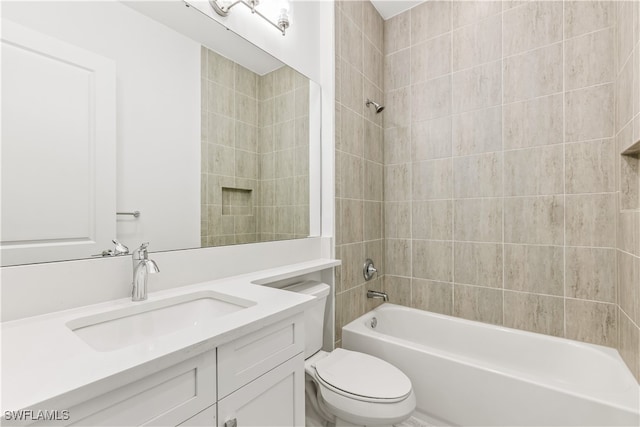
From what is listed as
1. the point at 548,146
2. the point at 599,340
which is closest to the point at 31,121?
the point at 548,146

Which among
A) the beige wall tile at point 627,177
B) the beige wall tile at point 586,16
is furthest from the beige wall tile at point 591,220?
the beige wall tile at point 586,16

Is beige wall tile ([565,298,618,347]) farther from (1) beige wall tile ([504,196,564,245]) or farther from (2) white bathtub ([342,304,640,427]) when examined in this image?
(1) beige wall tile ([504,196,564,245])

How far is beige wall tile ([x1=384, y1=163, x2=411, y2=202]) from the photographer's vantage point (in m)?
2.27

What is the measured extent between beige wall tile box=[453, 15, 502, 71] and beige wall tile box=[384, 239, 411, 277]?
133cm

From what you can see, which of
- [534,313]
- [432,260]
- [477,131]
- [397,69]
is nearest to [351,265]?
[432,260]

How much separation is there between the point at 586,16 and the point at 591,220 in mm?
1151

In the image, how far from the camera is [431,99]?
85.3 inches

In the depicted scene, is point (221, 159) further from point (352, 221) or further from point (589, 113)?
point (589, 113)

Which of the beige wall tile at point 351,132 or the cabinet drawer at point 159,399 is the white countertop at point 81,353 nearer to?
the cabinet drawer at point 159,399

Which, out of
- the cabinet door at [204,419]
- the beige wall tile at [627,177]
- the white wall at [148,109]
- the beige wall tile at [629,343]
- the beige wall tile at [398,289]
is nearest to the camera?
the cabinet door at [204,419]

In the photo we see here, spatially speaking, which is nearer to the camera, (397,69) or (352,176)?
(352,176)

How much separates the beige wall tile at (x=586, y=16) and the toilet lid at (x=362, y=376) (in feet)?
6.99

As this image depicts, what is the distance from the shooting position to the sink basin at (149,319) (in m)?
0.78

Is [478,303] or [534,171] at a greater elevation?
[534,171]
